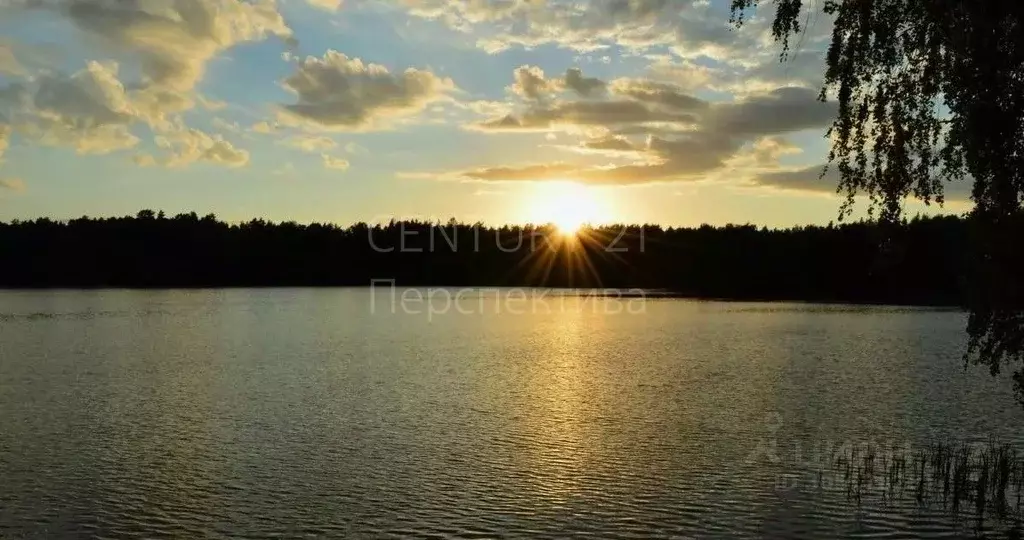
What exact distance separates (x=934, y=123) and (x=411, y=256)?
14404cm

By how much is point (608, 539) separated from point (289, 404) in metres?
14.3

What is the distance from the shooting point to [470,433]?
20250mm

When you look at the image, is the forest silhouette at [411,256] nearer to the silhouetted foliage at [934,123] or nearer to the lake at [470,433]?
the lake at [470,433]

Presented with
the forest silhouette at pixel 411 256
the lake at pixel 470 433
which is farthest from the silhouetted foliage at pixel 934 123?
the forest silhouette at pixel 411 256

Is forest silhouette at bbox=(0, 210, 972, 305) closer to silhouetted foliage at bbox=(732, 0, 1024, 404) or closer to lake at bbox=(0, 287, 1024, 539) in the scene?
lake at bbox=(0, 287, 1024, 539)

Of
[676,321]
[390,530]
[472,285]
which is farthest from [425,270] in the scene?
[390,530]

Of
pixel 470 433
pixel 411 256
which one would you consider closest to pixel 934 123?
pixel 470 433

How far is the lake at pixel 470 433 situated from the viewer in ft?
43.9

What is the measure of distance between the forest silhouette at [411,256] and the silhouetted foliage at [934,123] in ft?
338

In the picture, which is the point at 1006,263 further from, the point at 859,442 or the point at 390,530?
the point at 390,530

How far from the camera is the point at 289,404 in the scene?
Result: 24.5 m

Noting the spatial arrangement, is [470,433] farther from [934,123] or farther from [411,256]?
[411,256]

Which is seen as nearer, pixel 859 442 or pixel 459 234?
pixel 859 442

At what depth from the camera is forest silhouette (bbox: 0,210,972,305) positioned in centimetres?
12888
